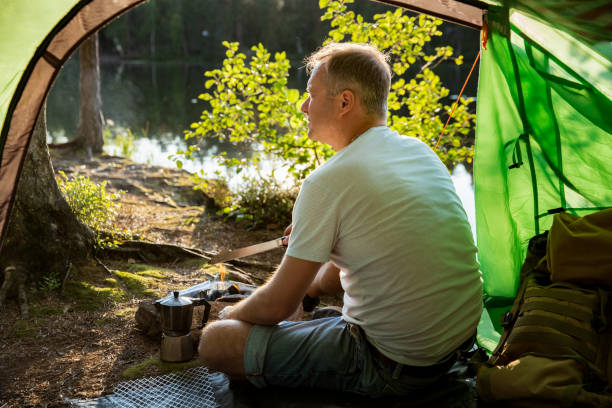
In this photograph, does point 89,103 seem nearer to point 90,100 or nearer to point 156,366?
point 90,100

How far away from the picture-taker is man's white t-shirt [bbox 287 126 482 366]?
5.82 ft

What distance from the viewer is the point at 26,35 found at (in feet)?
7.12

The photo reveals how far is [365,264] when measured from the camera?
1.83 meters

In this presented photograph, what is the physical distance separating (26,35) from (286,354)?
1653 mm

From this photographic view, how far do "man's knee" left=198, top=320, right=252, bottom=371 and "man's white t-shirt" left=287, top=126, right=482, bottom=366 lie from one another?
472 mm

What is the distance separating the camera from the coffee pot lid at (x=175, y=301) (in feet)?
8.10

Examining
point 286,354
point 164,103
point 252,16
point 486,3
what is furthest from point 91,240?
point 252,16

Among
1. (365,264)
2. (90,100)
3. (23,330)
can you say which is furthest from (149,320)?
(90,100)

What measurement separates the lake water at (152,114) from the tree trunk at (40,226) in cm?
273

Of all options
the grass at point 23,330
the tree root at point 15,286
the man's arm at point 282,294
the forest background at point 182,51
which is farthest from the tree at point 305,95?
the forest background at point 182,51

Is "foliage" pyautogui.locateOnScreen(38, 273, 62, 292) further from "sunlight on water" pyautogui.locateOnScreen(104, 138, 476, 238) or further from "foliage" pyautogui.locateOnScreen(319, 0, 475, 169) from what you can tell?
"sunlight on water" pyautogui.locateOnScreen(104, 138, 476, 238)

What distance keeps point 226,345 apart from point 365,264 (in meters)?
0.69

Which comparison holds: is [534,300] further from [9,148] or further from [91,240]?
[91,240]

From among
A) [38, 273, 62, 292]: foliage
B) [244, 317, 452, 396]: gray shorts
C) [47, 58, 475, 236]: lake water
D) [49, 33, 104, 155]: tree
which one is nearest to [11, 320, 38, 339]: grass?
[38, 273, 62, 292]: foliage
